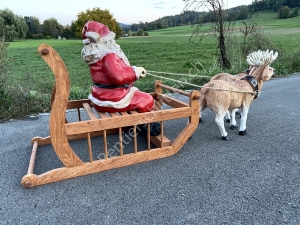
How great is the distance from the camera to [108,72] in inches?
96.3

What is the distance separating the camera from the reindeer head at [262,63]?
3061 millimetres

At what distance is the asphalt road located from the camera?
186 centimetres

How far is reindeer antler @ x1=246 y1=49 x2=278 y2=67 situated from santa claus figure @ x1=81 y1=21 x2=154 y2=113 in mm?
1439

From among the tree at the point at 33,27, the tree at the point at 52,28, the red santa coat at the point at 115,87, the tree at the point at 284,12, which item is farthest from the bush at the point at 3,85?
the tree at the point at 284,12

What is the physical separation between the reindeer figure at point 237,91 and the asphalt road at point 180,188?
1.20 feet

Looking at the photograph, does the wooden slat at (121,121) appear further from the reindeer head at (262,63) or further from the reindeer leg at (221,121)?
the reindeer head at (262,63)

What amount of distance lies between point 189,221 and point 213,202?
0.97ft

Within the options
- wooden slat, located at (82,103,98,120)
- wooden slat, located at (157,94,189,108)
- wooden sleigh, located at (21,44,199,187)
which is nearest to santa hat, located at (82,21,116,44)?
wooden sleigh, located at (21,44,199,187)

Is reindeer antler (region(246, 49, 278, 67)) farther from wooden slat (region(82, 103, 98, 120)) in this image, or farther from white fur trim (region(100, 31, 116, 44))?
wooden slat (region(82, 103, 98, 120))

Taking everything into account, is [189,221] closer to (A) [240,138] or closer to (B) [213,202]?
(B) [213,202]

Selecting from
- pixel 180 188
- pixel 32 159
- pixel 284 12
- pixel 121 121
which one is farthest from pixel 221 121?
pixel 284 12

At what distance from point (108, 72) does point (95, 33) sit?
0.38m

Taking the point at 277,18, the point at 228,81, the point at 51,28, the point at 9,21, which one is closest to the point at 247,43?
the point at 228,81

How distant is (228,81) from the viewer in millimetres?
3197
